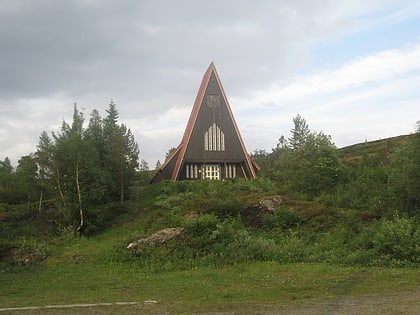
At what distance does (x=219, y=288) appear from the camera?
43.4ft

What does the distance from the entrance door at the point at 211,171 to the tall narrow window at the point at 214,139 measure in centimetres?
183

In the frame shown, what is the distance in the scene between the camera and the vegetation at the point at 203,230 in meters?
13.8

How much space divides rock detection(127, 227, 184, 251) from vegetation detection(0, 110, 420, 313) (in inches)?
14.6

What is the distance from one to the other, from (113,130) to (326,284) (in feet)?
91.4

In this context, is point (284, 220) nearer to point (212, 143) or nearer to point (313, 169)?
point (313, 169)

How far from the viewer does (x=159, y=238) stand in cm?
2116

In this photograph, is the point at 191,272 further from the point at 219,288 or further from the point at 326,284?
the point at 326,284

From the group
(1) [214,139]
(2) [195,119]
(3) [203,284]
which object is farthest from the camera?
(1) [214,139]

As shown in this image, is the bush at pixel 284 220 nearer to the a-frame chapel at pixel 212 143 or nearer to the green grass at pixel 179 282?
the green grass at pixel 179 282

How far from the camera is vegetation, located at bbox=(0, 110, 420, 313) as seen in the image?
13773 millimetres

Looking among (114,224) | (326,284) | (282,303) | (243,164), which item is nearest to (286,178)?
(243,164)

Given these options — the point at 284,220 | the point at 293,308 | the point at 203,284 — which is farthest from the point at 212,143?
the point at 293,308

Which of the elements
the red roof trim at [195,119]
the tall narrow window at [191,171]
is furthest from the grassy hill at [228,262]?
the tall narrow window at [191,171]

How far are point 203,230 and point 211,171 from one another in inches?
1015
